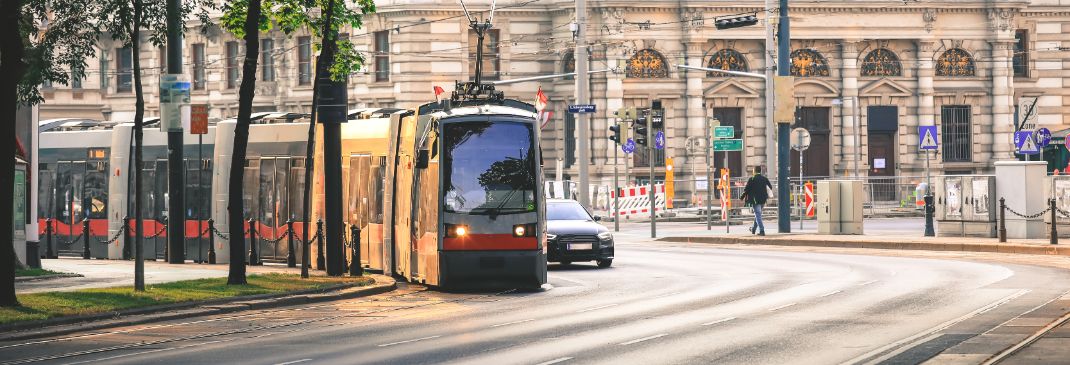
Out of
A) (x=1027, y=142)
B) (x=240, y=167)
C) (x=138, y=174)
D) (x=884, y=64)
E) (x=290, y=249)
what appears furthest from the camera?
(x=884, y=64)

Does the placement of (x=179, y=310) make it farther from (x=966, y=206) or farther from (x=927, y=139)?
(x=927, y=139)

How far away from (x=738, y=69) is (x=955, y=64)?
9.94 meters

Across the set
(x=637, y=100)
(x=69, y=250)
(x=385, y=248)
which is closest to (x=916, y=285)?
(x=385, y=248)

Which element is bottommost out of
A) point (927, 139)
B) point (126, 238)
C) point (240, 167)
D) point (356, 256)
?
point (356, 256)

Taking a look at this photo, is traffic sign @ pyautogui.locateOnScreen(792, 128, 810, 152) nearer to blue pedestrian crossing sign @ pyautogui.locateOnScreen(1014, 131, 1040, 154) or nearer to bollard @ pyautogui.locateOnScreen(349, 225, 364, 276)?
blue pedestrian crossing sign @ pyautogui.locateOnScreen(1014, 131, 1040, 154)

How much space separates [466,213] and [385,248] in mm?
4193

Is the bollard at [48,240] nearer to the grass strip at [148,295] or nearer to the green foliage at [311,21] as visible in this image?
the grass strip at [148,295]

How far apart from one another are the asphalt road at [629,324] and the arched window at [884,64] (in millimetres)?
45113

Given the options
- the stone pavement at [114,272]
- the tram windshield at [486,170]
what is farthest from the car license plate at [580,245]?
the tram windshield at [486,170]

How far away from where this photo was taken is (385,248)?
3128cm

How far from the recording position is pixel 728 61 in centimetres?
7419

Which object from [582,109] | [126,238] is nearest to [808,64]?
A: [582,109]

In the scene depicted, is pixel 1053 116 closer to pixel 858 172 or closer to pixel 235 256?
pixel 858 172

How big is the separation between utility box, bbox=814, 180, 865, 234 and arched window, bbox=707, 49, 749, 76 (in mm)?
28147
